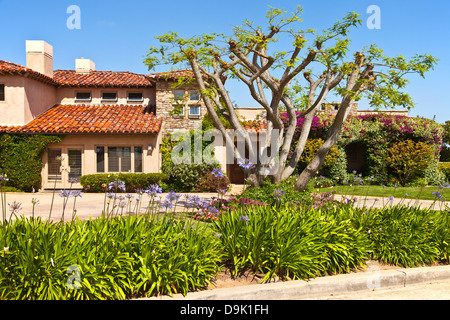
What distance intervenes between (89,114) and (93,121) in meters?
1.15

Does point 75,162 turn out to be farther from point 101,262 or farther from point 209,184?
point 101,262

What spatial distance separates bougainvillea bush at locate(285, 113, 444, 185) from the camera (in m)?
23.5

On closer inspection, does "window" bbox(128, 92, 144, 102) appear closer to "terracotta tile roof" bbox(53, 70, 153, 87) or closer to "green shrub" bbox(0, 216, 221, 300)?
"terracotta tile roof" bbox(53, 70, 153, 87)

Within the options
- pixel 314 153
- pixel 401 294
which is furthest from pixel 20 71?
pixel 401 294

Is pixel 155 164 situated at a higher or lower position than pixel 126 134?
lower

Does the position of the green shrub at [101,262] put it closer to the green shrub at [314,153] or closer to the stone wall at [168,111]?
the stone wall at [168,111]

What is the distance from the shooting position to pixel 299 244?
5559 mm

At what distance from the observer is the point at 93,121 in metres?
21.8

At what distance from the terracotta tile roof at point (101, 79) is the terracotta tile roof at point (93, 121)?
4.27ft

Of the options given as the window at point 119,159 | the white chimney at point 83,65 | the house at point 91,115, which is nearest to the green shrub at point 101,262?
the house at point 91,115

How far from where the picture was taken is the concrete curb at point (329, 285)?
4891mm
